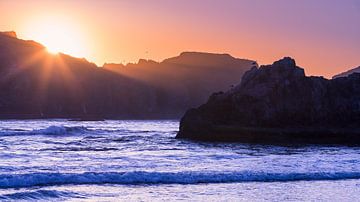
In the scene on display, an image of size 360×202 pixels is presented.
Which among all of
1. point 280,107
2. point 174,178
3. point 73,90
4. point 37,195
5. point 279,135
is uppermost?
point 73,90

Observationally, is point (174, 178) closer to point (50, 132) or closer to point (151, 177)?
point (151, 177)

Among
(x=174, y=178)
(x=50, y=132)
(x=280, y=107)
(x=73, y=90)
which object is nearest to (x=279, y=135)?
(x=280, y=107)

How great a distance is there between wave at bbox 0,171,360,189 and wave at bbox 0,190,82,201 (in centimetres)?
186

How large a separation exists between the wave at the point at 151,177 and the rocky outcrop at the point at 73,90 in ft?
349

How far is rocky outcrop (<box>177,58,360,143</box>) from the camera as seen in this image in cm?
5872

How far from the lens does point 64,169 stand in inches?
1059

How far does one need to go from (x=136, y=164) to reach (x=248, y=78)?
36593 mm

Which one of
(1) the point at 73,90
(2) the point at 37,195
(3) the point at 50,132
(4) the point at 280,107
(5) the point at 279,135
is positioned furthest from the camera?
(1) the point at 73,90

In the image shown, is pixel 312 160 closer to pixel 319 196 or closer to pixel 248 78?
pixel 319 196

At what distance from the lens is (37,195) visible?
68.6ft

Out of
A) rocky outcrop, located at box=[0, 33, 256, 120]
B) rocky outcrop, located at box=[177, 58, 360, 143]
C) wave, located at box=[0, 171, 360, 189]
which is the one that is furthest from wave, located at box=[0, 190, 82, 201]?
rocky outcrop, located at box=[0, 33, 256, 120]

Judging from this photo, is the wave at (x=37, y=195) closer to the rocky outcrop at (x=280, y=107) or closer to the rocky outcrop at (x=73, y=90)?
the rocky outcrop at (x=280, y=107)

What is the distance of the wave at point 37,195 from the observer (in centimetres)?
2031

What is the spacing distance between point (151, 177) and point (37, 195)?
18.6 feet
